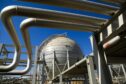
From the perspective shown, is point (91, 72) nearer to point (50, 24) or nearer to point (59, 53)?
point (50, 24)

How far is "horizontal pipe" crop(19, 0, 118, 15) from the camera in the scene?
4.87 m

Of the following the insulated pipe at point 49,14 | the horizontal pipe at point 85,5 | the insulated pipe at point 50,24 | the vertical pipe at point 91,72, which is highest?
the horizontal pipe at point 85,5

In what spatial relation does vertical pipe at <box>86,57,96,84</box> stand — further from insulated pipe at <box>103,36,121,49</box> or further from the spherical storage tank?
the spherical storage tank

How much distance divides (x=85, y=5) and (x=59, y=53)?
15.4 meters

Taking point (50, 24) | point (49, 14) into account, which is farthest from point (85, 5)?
point (50, 24)

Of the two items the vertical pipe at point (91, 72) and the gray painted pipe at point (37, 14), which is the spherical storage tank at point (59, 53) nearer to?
the vertical pipe at point (91, 72)

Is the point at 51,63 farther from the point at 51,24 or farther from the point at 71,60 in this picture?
the point at 51,24

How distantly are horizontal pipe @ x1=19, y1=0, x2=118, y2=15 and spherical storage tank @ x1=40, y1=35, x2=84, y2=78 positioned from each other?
14.5m

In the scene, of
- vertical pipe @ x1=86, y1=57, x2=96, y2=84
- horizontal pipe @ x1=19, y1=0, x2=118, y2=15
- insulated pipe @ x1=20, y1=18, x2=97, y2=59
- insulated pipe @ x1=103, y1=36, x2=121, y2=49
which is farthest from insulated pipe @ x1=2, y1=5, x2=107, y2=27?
vertical pipe @ x1=86, y1=57, x2=96, y2=84

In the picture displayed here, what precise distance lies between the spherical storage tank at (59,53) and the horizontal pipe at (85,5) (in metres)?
14.5

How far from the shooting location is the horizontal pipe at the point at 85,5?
4.87 m

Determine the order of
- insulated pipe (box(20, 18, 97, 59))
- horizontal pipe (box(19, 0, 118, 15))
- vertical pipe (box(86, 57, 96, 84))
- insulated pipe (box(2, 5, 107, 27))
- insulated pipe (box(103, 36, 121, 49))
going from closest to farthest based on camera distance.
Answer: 1. horizontal pipe (box(19, 0, 118, 15))
2. insulated pipe (box(2, 5, 107, 27))
3. insulated pipe (box(20, 18, 97, 59))
4. insulated pipe (box(103, 36, 121, 49))
5. vertical pipe (box(86, 57, 96, 84))

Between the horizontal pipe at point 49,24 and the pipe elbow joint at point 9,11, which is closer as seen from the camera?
the pipe elbow joint at point 9,11

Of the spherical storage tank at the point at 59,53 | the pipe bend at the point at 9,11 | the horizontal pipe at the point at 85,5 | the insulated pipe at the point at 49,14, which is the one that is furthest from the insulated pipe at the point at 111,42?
the spherical storage tank at the point at 59,53
